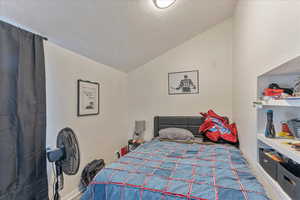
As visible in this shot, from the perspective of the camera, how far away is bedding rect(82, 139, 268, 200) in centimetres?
114

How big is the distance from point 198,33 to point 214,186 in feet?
10.2

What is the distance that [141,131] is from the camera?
3607mm

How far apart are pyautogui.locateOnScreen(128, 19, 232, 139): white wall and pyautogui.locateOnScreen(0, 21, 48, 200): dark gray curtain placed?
2283mm

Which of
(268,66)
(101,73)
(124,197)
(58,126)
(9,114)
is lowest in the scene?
(124,197)

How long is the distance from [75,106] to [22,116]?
75cm

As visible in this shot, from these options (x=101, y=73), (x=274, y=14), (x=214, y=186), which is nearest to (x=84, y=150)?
(x=101, y=73)

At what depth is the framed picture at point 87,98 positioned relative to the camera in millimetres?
2293

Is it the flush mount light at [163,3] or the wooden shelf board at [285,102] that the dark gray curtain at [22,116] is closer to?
the flush mount light at [163,3]

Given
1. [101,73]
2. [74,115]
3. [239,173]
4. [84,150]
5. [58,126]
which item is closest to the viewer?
[239,173]

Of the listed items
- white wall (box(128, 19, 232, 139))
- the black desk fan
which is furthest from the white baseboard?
white wall (box(128, 19, 232, 139))

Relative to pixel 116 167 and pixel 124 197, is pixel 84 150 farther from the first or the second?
pixel 124 197

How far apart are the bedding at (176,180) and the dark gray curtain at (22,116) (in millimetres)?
701

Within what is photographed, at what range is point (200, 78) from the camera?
10.8 feet

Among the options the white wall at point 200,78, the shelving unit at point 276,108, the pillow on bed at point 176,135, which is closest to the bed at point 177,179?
the shelving unit at point 276,108
